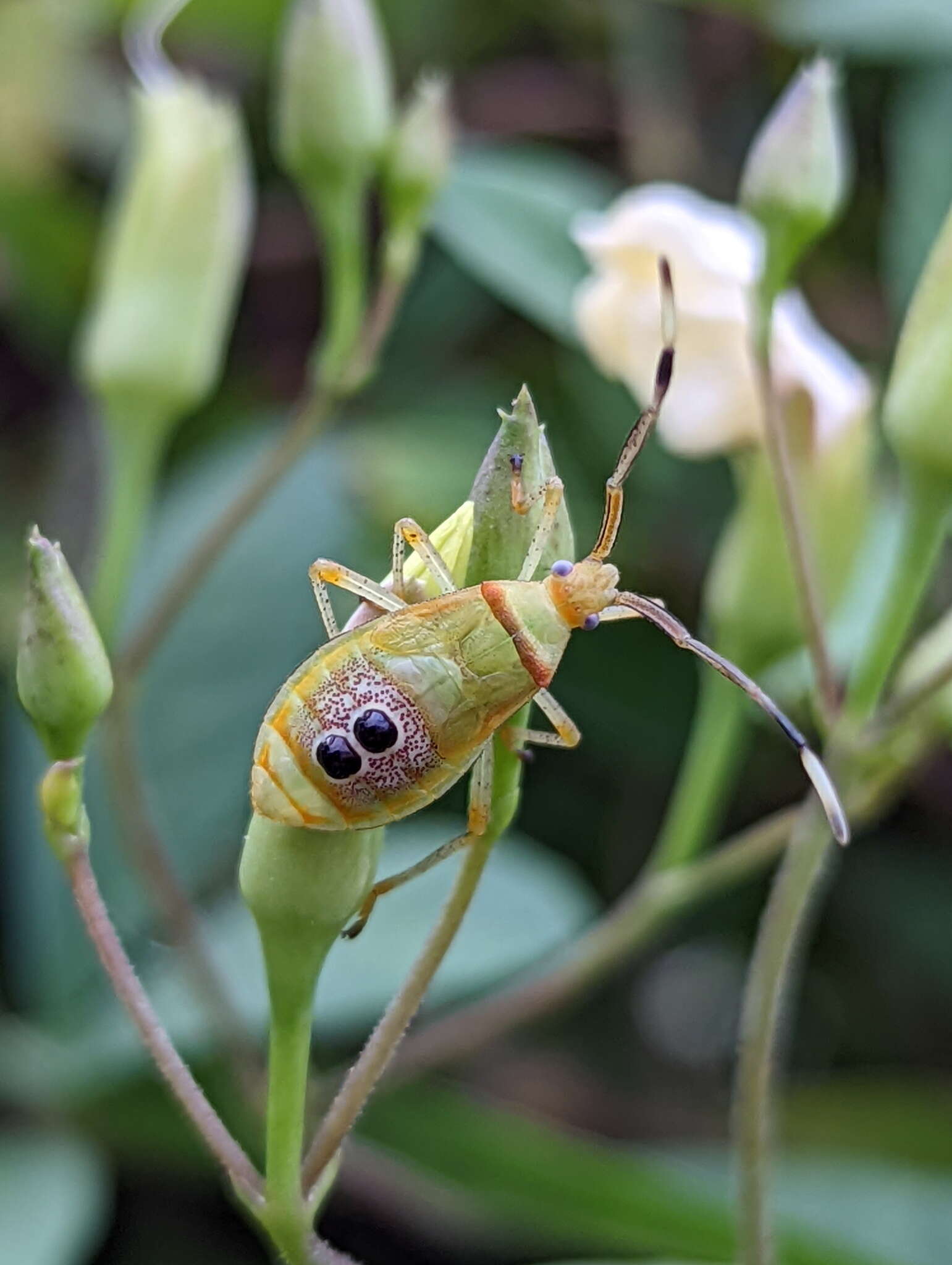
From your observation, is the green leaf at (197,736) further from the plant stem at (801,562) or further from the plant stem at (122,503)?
the plant stem at (801,562)

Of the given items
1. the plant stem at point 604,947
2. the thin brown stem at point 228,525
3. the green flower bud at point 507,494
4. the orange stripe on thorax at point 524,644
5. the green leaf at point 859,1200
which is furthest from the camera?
the green leaf at point 859,1200

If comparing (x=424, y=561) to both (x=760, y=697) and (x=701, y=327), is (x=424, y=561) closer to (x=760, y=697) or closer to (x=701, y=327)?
(x=760, y=697)

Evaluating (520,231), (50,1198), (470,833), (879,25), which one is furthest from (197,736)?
(879,25)

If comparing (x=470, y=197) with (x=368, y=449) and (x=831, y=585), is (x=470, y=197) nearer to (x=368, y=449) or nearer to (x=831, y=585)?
(x=368, y=449)

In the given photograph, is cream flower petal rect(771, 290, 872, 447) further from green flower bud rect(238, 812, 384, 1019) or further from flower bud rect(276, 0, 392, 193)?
green flower bud rect(238, 812, 384, 1019)

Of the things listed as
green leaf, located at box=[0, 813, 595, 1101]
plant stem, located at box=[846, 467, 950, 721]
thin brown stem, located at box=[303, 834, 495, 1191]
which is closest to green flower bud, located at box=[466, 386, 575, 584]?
thin brown stem, located at box=[303, 834, 495, 1191]

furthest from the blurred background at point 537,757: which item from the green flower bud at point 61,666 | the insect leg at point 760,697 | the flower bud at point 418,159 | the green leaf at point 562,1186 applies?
the green flower bud at point 61,666
